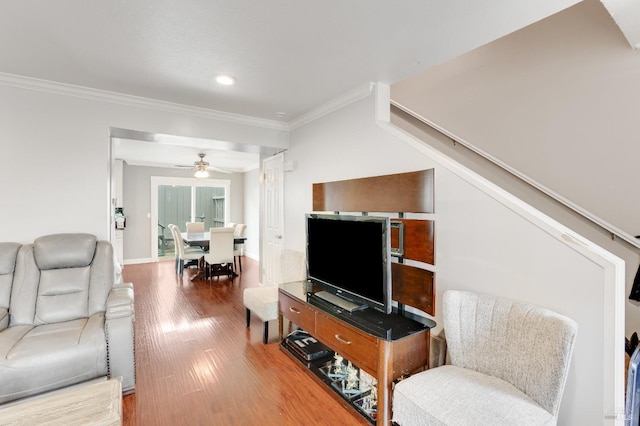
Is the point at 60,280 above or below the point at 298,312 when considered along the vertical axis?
above

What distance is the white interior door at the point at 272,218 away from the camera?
14.4 ft

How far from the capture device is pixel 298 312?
2.70m

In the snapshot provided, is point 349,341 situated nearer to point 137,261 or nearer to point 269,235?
point 269,235

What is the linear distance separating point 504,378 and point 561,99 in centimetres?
223

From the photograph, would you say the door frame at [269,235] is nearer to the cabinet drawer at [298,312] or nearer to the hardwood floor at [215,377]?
the hardwood floor at [215,377]

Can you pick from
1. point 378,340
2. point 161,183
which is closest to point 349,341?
point 378,340

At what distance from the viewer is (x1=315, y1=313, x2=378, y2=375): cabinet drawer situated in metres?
1.93

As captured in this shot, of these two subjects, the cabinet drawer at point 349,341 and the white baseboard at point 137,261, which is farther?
the white baseboard at point 137,261

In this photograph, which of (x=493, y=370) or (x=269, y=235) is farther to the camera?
(x=269, y=235)

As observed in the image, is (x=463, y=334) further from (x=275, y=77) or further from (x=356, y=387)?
(x=275, y=77)

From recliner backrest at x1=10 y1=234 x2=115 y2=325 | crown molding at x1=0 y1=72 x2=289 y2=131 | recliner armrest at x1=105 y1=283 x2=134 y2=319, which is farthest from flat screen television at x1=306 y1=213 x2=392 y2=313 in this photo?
recliner backrest at x1=10 y1=234 x2=115 y2=325

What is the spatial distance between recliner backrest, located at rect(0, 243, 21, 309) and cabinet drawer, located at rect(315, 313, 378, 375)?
2.54 metres

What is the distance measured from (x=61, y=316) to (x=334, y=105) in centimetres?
314

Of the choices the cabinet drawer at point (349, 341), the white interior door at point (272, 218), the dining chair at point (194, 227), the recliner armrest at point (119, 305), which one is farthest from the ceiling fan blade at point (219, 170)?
the cabinet drawer at point (349, 341)
